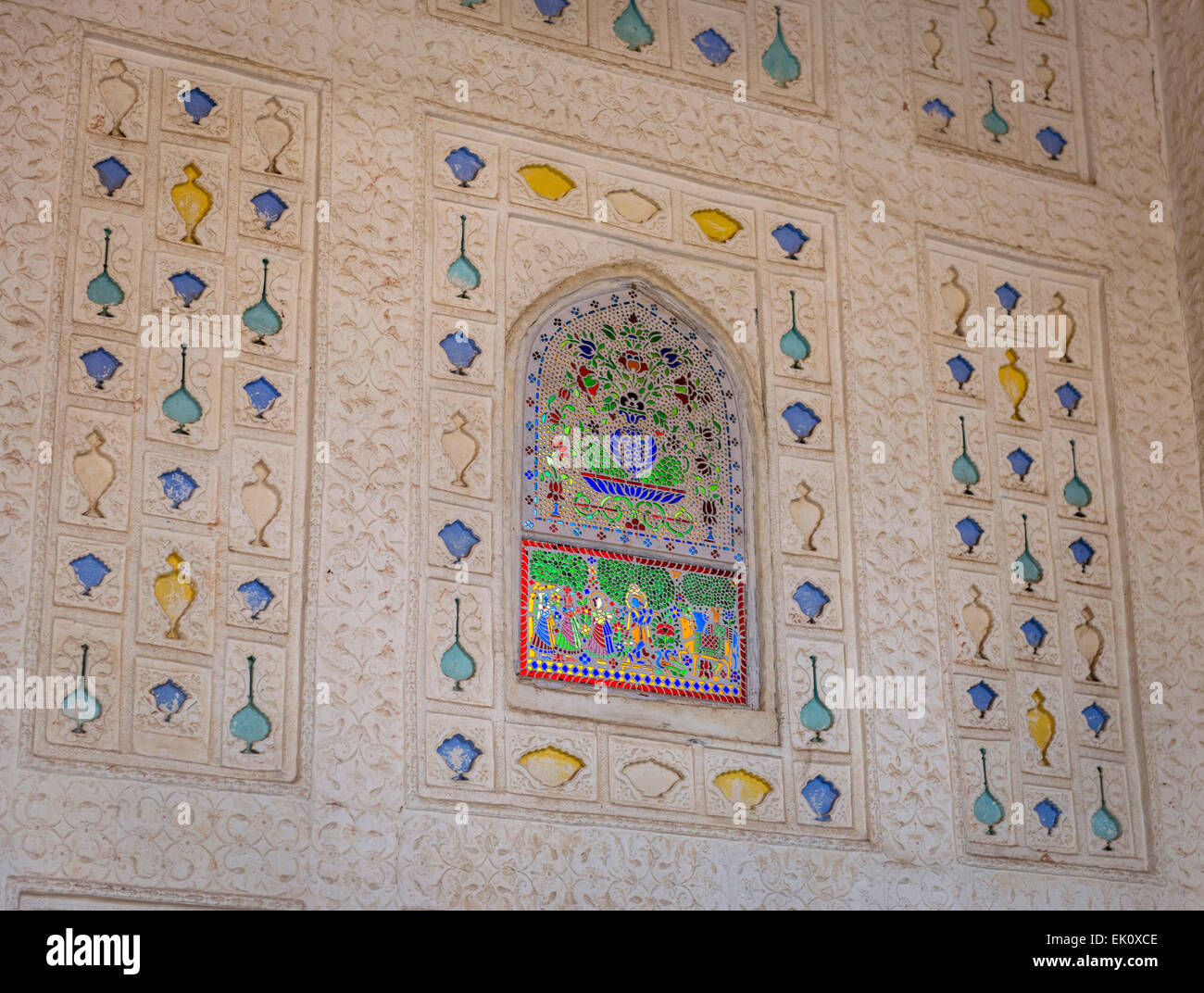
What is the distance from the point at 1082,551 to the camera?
7.55 m

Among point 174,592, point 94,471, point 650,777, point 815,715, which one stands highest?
point 94,471

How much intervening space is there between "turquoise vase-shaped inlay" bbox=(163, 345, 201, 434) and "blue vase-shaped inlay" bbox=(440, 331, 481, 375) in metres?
0.84

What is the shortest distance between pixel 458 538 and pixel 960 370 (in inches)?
82.4

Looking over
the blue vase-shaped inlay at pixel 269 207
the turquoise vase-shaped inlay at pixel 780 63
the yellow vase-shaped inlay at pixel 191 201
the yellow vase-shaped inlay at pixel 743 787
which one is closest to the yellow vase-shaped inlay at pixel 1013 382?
the turquoise vase-shaped inlay at pixel 780 63

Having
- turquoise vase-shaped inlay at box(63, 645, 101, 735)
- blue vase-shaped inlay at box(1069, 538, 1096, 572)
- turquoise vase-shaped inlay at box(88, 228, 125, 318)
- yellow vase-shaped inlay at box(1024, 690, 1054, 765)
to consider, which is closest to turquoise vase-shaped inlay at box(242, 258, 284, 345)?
turquoise vase-shaped inlay at box(88, 228, 125, 318)

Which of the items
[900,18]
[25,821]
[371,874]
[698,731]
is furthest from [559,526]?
[900,18]

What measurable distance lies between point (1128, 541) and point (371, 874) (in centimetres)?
310

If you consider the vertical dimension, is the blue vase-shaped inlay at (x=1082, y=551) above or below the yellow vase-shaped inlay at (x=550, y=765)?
above

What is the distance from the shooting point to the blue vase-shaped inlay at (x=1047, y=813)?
707cm

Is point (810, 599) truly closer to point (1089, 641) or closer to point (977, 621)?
point (977, 621)

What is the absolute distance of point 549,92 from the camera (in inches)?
284

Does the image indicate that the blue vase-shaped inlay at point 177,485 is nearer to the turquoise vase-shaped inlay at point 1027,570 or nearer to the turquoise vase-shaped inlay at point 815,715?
the turquoise vase-shaped inlay at point 815,715

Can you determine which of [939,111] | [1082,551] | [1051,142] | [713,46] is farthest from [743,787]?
[1051,142]

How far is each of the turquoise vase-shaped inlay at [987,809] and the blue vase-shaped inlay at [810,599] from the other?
766 mm
